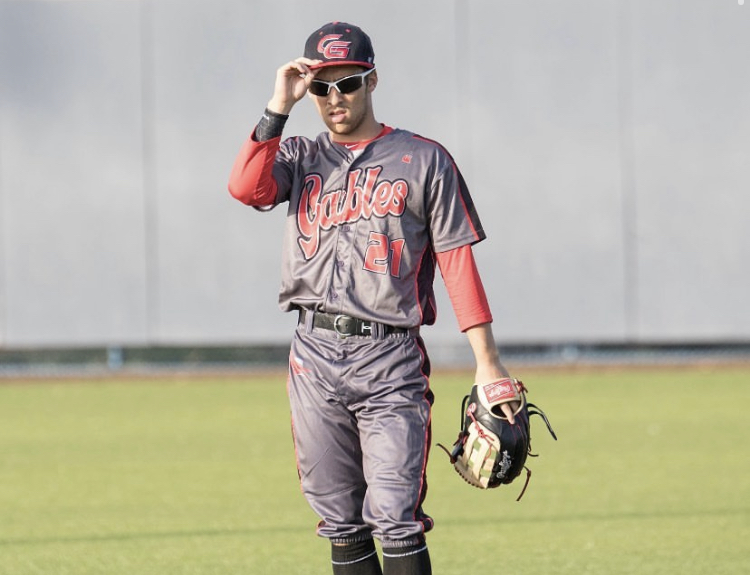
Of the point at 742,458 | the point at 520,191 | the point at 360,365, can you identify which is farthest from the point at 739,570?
the point at 520,191

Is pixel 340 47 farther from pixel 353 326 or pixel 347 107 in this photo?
pixel 353 326

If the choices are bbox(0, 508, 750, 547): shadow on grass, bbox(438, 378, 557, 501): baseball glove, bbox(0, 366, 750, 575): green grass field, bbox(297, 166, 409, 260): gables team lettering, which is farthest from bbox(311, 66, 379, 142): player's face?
bbox(0, 508, 750, 547): shadow on grass

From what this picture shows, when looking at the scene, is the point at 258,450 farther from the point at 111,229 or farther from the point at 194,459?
the point at 111,229

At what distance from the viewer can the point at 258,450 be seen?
33.1ft

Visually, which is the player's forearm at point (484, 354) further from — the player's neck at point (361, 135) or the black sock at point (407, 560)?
the player's neck at point (361, 135)

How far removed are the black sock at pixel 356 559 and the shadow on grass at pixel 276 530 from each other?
2.27 meters

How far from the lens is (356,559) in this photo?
4.71 metres

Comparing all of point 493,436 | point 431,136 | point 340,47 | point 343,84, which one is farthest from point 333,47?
point 431,136

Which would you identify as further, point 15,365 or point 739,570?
point 15,365

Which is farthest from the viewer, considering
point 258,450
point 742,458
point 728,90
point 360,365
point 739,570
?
point 728,90

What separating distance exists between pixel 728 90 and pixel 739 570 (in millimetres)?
11475

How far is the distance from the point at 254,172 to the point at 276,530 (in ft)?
9.57

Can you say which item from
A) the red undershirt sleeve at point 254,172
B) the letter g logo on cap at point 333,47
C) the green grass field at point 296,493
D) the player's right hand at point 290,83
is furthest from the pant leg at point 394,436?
the green grass field at point 296,493

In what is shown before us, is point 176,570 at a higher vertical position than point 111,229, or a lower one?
lower
